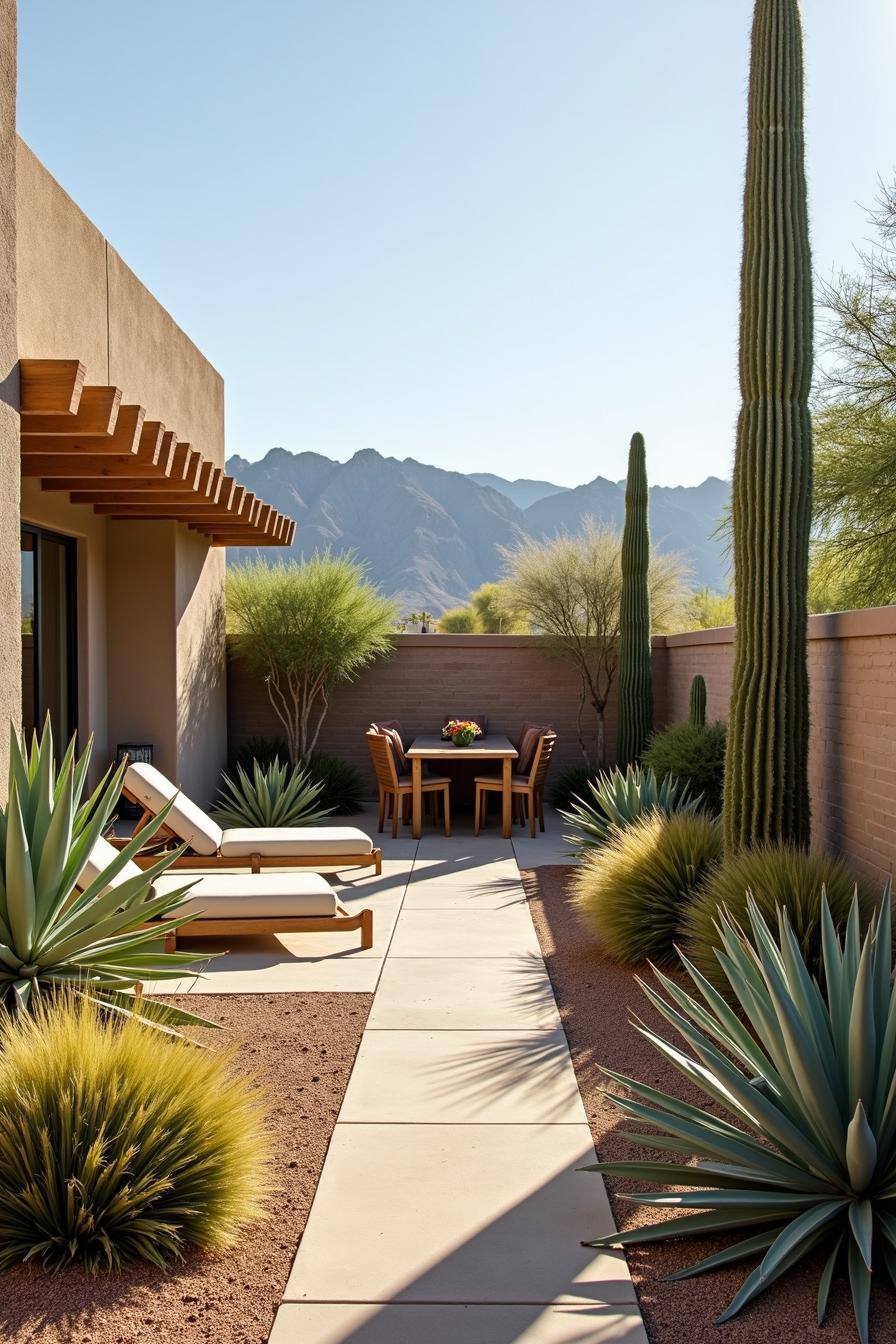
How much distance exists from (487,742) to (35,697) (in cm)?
585

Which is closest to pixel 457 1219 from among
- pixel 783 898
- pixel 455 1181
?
pixel 455 1181

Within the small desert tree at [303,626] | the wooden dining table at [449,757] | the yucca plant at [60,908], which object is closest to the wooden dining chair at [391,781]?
the wooden dining table at [449,757]

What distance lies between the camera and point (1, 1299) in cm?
318

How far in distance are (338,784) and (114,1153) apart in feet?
35.7

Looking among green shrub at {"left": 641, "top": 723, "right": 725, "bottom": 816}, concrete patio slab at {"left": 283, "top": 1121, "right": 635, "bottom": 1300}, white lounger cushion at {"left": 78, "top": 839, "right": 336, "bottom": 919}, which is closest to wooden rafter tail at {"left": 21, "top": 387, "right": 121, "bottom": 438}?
white lounger cushion at {"left": 78, "top": 839, "right": 336, "bottom": 919}

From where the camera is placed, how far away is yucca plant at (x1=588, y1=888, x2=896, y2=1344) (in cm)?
316

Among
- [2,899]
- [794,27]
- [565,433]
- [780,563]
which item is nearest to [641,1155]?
[2,899]

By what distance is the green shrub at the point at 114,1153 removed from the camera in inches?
132

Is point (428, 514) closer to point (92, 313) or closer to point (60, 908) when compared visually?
point (92, 313)

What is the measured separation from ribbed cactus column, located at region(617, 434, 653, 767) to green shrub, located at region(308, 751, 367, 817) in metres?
3.38

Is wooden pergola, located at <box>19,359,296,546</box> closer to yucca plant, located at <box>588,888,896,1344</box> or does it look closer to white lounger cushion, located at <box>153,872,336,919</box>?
white lounger cushion, located at <box>153,872,336,919</box>

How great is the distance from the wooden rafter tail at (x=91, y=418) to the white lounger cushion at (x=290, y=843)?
3572 millimetres

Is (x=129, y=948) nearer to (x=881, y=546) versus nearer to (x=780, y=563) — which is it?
(x=780, y=563)

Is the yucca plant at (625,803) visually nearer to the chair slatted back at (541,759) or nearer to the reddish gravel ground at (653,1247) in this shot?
the chair slatted back at (541,759)
